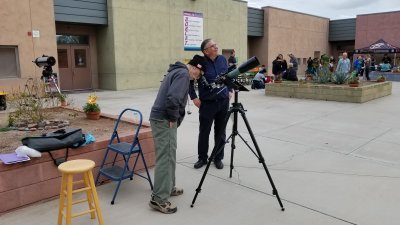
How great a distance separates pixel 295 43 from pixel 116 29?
→ 1663 cm

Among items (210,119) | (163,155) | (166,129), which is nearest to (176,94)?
(166,129)

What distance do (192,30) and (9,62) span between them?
30.8 feet

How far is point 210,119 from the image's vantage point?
4.73 meters

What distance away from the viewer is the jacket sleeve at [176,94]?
332 cm

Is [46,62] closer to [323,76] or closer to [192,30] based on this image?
[192,30]

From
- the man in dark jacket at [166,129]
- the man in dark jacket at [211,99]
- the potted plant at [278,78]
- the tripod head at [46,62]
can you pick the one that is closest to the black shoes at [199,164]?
the man in dark jacket at [211,99]

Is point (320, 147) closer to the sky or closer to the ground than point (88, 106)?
closer to the ground

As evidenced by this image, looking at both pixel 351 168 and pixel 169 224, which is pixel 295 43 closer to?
pixel 351 168

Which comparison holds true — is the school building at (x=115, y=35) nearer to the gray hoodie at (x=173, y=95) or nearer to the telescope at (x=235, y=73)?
the gray hoodie at (x=173, y=95)

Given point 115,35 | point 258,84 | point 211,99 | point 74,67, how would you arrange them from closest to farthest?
point 211,99 < point 258,84 < point 115,35 < point 74,67

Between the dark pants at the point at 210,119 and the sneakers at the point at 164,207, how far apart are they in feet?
4.33

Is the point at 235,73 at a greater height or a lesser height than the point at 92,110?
greater

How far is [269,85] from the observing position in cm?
1315

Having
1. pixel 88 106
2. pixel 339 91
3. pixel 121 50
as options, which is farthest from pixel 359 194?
pixel 121 50
